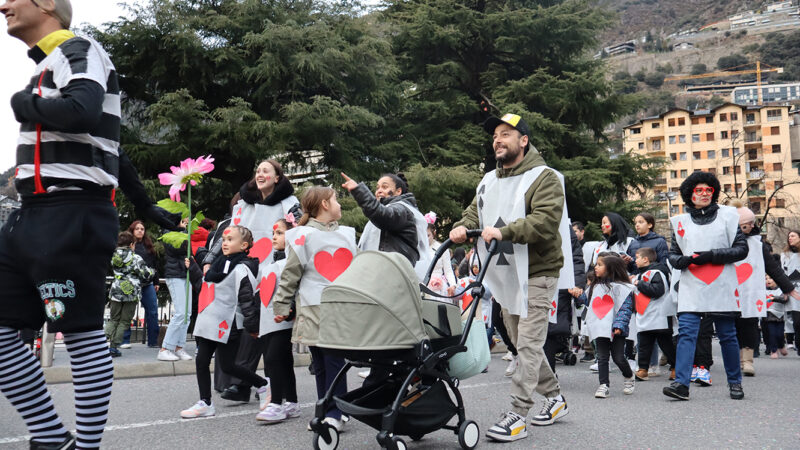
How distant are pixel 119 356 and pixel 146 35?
39.4 ft

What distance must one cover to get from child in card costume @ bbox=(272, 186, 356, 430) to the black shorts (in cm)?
195

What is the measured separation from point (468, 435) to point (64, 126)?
2.79m

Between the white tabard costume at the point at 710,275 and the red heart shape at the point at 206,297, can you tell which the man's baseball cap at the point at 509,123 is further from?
the red heart shape at the point at 206,297

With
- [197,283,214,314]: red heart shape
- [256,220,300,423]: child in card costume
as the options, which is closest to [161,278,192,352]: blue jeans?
[197,283,214,314]: red heart shape

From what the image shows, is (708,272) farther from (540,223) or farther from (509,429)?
(509,429)

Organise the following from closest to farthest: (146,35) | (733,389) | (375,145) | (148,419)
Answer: (148,419) < (733,389) < (146,35) < (375,145)

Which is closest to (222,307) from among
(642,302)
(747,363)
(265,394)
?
(265,394)

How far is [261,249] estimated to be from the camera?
684 cm

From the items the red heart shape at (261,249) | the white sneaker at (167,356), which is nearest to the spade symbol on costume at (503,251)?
the red heart shape at (261,249)

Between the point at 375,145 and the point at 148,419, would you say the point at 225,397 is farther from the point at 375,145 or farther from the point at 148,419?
the point at 375,145

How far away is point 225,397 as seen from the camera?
6.60 meters

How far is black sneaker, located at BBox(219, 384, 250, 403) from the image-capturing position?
6.56 metres

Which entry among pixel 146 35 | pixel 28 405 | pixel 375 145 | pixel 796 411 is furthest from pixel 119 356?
pixel 375 145

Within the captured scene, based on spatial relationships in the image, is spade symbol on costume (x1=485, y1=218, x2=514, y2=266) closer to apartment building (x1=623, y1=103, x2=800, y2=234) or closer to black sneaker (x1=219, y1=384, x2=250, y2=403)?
black sneaker (x1=219, y1=384, x2=250, y2=403)
